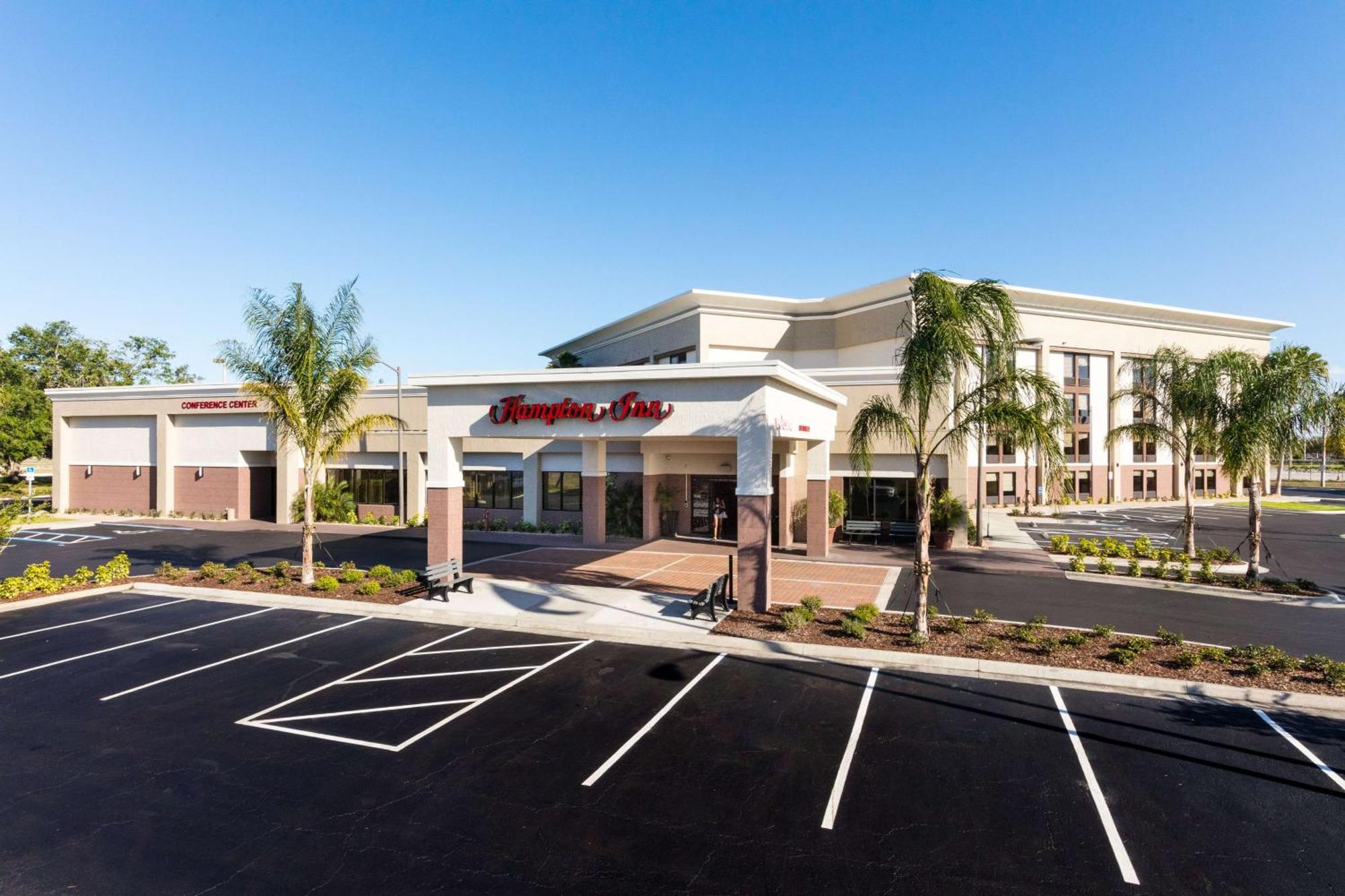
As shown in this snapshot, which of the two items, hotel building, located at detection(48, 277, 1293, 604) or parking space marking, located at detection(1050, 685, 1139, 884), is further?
hotel building, located at detection(48, 277, 1293, 604)

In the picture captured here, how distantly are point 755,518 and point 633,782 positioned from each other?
7736 millimetres

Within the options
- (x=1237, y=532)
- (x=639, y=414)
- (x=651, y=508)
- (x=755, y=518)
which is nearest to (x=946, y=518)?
(x=651, y=508)

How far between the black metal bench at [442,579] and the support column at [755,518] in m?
7.26

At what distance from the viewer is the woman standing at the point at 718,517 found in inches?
1043

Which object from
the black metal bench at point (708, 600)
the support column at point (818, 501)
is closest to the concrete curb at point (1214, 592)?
the support column at point (818, 501)

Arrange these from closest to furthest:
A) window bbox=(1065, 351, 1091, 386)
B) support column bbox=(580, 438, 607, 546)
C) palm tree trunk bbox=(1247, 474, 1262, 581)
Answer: palm tree trunk bbox=(1247, 474, 1262, 581)
support column bbox=(580, 438, 607, 546)
window bbox=(1065, 351, 1091, 386)

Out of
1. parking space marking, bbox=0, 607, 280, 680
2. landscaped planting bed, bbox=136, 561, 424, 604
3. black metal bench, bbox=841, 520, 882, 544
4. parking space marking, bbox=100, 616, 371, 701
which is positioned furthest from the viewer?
black metal bench, bbox=841, 520, 882, 544

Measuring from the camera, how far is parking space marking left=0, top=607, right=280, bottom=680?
11242mm

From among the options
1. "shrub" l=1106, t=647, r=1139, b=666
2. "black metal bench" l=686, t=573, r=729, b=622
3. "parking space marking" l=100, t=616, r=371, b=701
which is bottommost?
"parking space marking" l=100, t=616, r=371, b=701

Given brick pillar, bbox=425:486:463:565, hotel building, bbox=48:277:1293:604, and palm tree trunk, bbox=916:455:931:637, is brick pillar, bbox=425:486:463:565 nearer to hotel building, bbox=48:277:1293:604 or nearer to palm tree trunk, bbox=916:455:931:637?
hotel building, bbox=48:277:1293:604

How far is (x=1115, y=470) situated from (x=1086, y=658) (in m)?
44.2

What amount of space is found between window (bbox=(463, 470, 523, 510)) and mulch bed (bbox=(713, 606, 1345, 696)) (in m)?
19.3

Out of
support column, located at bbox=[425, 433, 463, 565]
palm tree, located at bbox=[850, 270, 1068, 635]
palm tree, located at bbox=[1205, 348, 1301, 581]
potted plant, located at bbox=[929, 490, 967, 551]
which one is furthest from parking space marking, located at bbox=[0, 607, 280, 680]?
palm tree, located at bbox=[1205, 348, 1301, 581]

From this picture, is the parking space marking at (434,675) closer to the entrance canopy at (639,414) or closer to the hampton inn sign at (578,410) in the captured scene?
the entrance canopy at (639,414)
